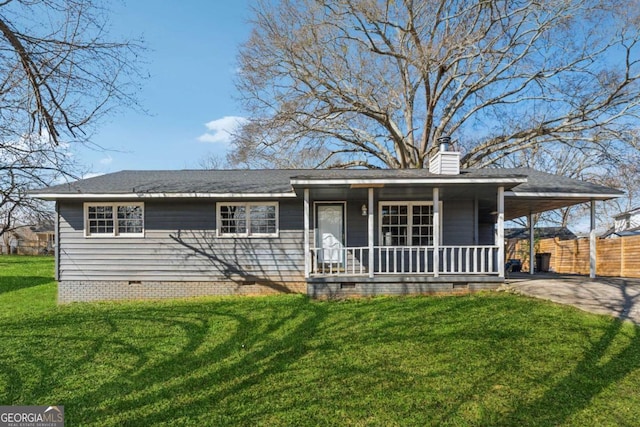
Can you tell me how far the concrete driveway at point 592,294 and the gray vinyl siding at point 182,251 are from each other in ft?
18.7

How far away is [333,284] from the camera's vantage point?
871cm

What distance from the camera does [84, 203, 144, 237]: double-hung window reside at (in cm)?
989

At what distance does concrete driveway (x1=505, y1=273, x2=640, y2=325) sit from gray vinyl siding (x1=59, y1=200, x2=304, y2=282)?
18.7ft

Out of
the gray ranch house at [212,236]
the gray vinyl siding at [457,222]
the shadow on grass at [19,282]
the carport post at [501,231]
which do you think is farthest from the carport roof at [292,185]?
the shadow on grass at [19,282]

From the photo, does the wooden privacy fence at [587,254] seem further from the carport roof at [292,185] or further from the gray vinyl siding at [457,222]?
the gray vinyl siding at [457,222]

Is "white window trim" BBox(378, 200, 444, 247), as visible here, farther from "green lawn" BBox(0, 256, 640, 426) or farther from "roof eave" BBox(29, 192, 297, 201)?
"green lawn" BBox(0, 256, 640, 426)

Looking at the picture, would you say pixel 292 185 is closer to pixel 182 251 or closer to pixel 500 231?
pixel 182 251

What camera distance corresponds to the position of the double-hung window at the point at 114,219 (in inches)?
389

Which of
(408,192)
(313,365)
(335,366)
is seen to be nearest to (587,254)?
(408,192)

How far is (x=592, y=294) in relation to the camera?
7871mm

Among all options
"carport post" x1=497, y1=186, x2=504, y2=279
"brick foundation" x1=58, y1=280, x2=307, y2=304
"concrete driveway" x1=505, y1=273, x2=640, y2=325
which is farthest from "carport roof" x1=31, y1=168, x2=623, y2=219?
"brick foundation" x1=58, y1=280, x2=307, y2=304

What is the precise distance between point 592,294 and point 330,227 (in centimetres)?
627

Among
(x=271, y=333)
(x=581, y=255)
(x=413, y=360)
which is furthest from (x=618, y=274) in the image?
(x=271, y=333)

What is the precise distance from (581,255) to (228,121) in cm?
1723
